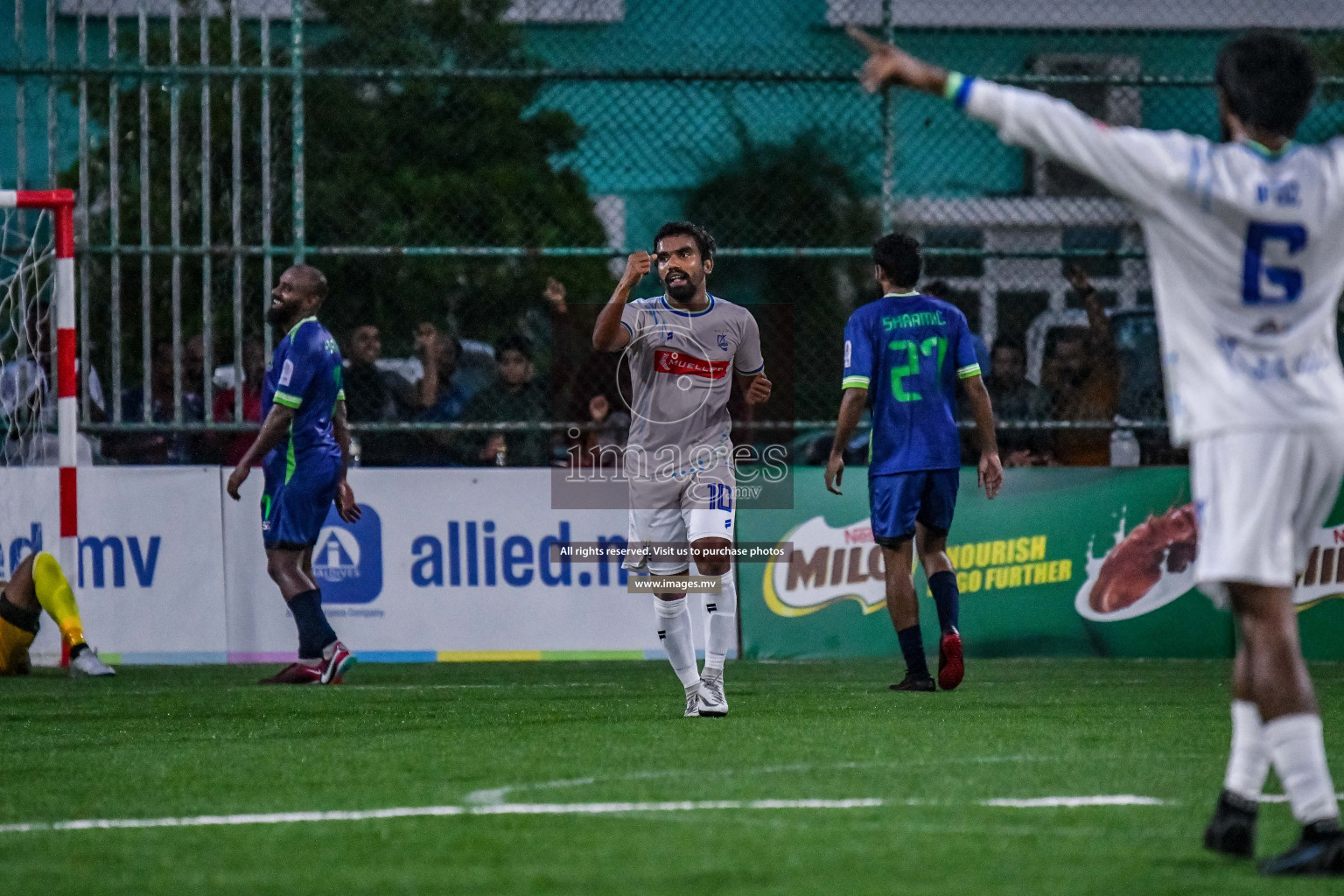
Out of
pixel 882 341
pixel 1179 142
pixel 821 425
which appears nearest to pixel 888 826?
pixel 1179 142

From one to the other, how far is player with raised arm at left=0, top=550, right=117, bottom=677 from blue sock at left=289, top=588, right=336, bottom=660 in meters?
1.21

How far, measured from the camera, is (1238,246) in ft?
14.0

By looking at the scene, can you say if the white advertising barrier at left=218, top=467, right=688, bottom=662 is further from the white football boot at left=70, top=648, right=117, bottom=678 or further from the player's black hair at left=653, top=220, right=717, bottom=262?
the player's black hair at left=653, top=220, right=717, bottom=262

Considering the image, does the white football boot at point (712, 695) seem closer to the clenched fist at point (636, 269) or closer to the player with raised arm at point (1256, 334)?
the clenched fist at point (636, 269)

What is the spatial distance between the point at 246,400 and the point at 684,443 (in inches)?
190

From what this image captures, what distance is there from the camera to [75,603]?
10.5 meters

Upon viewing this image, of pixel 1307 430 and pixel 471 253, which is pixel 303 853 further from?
pixel 471 253

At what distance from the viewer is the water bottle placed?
11875 mm

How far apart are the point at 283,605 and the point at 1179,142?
8228mm

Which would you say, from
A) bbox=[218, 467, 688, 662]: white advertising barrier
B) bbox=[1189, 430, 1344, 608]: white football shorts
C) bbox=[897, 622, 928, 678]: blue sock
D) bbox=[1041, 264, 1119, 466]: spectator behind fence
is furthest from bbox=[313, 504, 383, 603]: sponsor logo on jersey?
bbox=[1189, 430, 1344, 608]: white football shorts

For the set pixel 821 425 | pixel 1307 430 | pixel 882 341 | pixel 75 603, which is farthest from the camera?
pixel 821 425

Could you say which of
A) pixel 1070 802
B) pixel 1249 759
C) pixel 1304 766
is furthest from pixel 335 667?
pixel 1304 766

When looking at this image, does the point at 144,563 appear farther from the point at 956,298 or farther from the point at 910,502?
the point at 956,298

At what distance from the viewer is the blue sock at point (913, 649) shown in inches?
366
